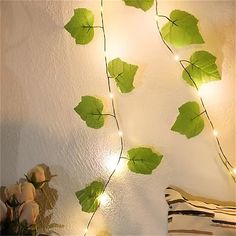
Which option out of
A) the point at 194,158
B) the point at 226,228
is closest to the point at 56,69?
the point at 194,158

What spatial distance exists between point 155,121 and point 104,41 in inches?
13.8

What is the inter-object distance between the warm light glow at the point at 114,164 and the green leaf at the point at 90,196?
74 mm

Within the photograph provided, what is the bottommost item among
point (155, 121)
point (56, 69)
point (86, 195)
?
point (86, 195)

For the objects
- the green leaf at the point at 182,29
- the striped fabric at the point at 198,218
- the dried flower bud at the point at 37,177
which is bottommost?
the striped fabric at the point at 198,218

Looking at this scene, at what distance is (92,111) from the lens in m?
1.40

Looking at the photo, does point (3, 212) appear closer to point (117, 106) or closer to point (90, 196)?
point (90, 196)

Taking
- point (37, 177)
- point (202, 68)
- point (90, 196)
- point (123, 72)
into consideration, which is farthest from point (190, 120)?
point (37, 177)

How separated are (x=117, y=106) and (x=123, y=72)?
128 millimetres

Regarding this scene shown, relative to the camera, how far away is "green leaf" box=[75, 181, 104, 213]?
Answer: 4.54 feet

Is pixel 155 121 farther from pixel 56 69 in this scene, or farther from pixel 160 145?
pixel 56 69

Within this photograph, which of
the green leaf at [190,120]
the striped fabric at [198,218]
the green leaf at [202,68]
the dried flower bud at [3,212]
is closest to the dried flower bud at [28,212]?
the dried flower bud at [3,212]

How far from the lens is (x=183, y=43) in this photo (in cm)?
138

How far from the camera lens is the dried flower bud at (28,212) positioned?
1201 mm

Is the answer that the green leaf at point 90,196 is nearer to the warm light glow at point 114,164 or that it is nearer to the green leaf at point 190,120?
the warm light glow at point 114,164
